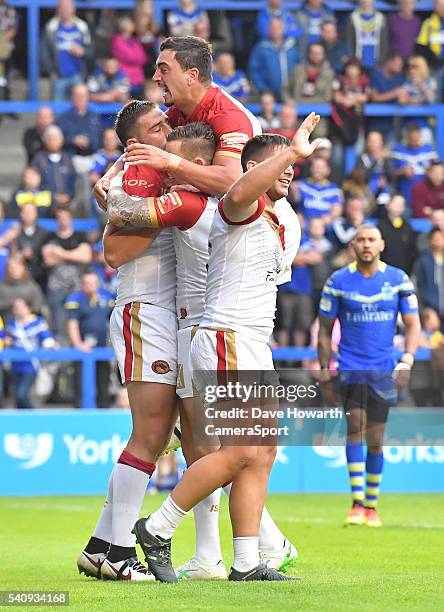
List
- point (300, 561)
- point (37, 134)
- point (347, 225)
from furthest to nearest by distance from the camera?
point (37, 134) < point (347, 225) < point (300, 561)

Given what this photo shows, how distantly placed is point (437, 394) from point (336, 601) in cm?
879

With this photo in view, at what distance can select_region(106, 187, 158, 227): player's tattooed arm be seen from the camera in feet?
20.9

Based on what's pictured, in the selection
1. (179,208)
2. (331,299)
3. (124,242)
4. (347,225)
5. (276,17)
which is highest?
(179,208)

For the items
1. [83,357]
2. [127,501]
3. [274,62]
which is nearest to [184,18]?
[274,62]

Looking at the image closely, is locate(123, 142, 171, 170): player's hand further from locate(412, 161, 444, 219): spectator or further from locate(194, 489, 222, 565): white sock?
locate(412, 161, 444, 219): spectator

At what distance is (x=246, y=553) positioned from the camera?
620 cm

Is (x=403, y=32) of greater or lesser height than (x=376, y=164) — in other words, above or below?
above

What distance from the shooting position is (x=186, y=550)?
8523 millimetres

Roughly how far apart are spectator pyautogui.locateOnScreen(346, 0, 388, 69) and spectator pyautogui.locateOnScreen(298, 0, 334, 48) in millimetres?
355

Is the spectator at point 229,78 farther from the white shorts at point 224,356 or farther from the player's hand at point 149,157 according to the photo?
the white shorts at point 224,356

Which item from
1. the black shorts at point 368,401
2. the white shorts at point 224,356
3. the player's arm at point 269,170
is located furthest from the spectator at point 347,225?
the player's arm at point 269,170

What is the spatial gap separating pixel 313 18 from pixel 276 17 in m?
0.85

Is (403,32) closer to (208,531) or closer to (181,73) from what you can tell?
(181,73)

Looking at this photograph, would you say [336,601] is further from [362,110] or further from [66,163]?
[362,110]
